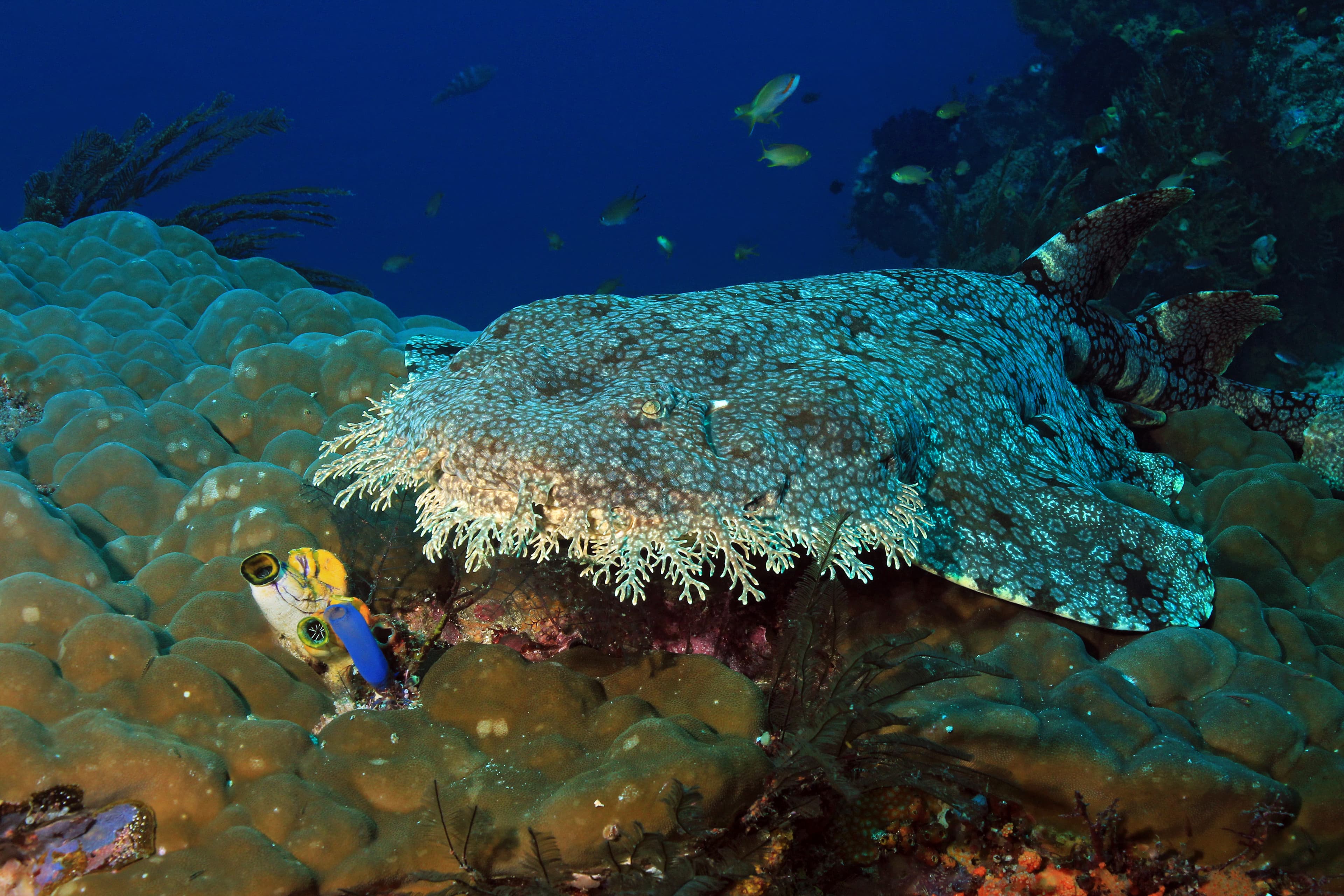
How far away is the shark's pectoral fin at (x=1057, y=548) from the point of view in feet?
8.88

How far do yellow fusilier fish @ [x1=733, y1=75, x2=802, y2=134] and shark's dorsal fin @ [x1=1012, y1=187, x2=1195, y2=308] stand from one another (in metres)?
7.94

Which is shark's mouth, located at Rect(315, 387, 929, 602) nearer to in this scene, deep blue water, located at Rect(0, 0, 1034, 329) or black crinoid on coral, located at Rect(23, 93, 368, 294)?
black crinoid on coral, located at Rect(23, 93, 368, 294)

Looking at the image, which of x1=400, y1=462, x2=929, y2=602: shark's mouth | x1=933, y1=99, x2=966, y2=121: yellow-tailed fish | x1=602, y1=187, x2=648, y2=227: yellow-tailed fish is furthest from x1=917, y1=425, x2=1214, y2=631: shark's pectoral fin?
x1=933, y1=99, x2=966, y2=121: yellow-tailed fish

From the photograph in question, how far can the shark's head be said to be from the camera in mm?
2109

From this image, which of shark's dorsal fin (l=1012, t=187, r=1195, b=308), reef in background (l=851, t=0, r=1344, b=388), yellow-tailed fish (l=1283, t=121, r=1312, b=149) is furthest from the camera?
reef in background (l=851, t=0, r=1344, b=388)

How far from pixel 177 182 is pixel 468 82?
66.2 ft

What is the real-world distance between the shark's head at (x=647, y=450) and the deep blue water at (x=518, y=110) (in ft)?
215

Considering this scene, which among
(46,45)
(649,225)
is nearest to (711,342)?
(649,225)

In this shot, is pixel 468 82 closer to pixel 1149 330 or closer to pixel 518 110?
pixel 1149 330

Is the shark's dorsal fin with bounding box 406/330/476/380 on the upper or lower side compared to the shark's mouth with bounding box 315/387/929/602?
upper

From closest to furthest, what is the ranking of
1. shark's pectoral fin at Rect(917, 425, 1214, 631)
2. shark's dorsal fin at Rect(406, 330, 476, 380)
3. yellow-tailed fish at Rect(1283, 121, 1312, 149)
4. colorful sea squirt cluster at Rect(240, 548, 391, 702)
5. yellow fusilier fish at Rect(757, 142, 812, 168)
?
colorful sea squirt cluster at Rect(240, 548, 391, 702), shark's pectoral fin at Rect(917, 425, 1214, 631), shark's dorsal fin at Rect(406, 330, 476, 380), yellow-tailed fish at Rect(1283, 121, 1312, 149), yellow fusilier fish at Rect(757, 142, 812, 168)

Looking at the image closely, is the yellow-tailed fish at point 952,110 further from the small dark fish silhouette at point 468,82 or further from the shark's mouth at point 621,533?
the small dark fish silhouette at point 468,82

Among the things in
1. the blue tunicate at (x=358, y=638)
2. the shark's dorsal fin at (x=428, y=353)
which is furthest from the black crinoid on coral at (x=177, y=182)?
the blue tunicate at (x=358, y=638)

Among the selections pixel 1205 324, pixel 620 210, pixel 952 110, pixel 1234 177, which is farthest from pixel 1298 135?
pixel 620 210
